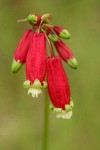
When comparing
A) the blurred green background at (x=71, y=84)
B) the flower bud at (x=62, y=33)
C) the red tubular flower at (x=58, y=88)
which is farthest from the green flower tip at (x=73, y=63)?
the blurred green background at (x=71, y=84)

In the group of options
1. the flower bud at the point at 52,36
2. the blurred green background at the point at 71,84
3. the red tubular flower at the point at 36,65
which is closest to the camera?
the red tubular flower at the point at 36,65

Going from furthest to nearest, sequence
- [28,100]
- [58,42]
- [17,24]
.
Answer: [17,24]
[28,100]
[58,42]

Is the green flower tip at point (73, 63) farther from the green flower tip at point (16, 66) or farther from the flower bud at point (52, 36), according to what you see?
the green flower tip at point (16, 66)

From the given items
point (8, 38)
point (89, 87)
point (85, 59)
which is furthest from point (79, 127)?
point (8, 38)

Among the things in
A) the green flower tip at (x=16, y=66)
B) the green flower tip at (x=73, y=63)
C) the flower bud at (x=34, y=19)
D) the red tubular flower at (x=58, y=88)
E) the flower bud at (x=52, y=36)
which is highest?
the flower bud at (x=34, y=19)

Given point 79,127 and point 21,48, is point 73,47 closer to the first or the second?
point 79,127

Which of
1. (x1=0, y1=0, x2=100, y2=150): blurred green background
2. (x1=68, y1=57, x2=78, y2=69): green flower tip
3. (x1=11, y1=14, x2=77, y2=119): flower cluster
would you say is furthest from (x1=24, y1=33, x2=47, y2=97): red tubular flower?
(x1=0, y1=0, x2=100, y2=150): blurred green background

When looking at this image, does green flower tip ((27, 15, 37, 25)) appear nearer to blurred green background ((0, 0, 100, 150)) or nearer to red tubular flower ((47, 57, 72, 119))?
red tubular flower ((47, 57, 72, 119))
